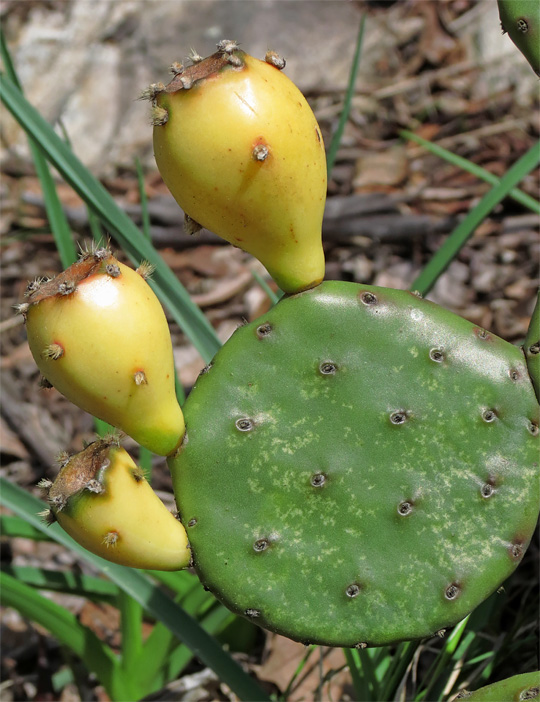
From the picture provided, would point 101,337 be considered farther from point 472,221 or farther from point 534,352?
point 472,221

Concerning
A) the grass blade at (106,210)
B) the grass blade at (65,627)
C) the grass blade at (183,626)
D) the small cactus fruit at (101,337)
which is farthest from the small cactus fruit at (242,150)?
the grass blade at (65,627)

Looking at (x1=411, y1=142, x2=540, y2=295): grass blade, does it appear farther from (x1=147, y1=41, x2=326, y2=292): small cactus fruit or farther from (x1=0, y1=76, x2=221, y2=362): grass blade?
(x1=147, y1=41, x2=326, y2=292): small cactus fruit

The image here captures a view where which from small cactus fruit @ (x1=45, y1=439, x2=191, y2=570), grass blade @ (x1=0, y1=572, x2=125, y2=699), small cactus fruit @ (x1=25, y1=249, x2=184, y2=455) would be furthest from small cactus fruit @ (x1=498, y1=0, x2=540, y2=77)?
grass blade @ (x1=0, y1=572, x2=125, y2=699)

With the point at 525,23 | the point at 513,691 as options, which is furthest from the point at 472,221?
the point at 513,691

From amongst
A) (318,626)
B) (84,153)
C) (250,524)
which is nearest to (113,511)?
(250,524)

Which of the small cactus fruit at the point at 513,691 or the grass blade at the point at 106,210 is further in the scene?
the grass blade at the point at 106,210

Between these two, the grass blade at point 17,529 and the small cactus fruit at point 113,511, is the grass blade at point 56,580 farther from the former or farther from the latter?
the small cactus fruit at point 113,511

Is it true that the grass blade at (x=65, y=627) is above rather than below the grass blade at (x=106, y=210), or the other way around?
below
